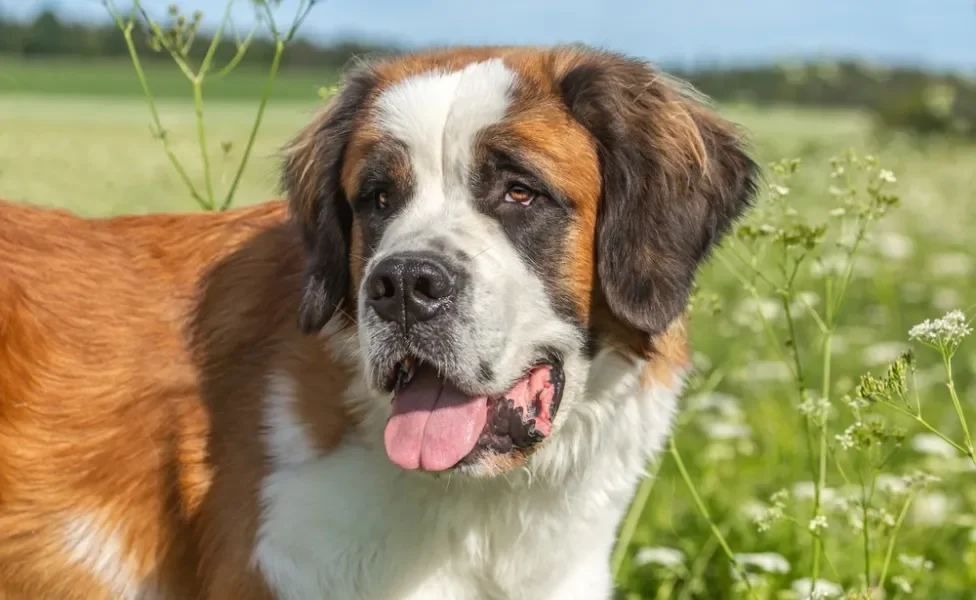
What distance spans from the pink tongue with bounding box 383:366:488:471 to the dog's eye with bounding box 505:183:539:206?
49cm

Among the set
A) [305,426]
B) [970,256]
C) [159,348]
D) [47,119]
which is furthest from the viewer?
[47,119]

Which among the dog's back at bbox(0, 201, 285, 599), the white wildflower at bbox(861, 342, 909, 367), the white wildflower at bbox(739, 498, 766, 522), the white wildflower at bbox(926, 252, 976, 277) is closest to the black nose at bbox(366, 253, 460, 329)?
the dog's back at bbox(0, 201, 285, 599)

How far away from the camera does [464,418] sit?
2986 mm

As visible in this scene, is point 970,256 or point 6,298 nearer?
point 6,298

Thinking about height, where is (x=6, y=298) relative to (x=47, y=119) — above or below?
above

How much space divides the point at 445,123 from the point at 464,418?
75cm

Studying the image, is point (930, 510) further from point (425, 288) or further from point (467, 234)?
point (425, 288)

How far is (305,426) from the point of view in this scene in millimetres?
3180

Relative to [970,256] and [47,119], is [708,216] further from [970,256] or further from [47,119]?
[47,119]

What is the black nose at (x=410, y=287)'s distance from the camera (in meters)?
2.77

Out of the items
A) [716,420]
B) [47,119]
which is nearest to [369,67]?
[716,420]

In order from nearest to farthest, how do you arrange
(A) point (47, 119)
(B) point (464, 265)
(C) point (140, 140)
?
1. (B) point (464, 265)
2. (C) point (140, 140)
3. (A) point (47, 119)

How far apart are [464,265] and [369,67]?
93 cm

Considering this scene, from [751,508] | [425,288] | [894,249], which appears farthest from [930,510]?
[894,249]
